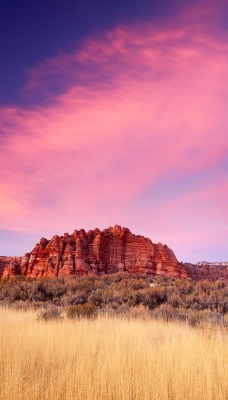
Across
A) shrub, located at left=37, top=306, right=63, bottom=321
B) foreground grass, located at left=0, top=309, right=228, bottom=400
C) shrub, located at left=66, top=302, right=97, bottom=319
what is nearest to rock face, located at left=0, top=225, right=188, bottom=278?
shrub, located at left=66, top=302, right=97, bottom=319

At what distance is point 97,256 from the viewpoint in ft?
182

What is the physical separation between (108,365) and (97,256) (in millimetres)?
50788

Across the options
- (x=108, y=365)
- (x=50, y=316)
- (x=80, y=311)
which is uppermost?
(x=80, y=311)

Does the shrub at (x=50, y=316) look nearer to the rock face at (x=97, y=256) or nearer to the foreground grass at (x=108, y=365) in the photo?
the foreground grass at (x=108, y=365)

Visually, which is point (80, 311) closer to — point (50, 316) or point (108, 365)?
point (50, 316)

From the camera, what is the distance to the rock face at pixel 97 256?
5319 centimetres

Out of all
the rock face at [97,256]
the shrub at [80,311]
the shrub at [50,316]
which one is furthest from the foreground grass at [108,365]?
the rock face at [97,256]

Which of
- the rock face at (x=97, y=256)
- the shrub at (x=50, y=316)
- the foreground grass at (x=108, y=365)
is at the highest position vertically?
the rock face at (x=97, y=256)

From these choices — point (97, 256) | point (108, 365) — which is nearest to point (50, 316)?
point (108, 365)

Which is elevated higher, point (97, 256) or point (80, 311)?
point (97, 256)

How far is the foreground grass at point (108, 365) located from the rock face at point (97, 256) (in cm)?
4415

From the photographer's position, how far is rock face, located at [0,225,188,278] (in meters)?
53.2

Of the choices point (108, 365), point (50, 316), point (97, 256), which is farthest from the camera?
point (97, 256)

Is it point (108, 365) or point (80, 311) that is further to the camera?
point (80, 311)
